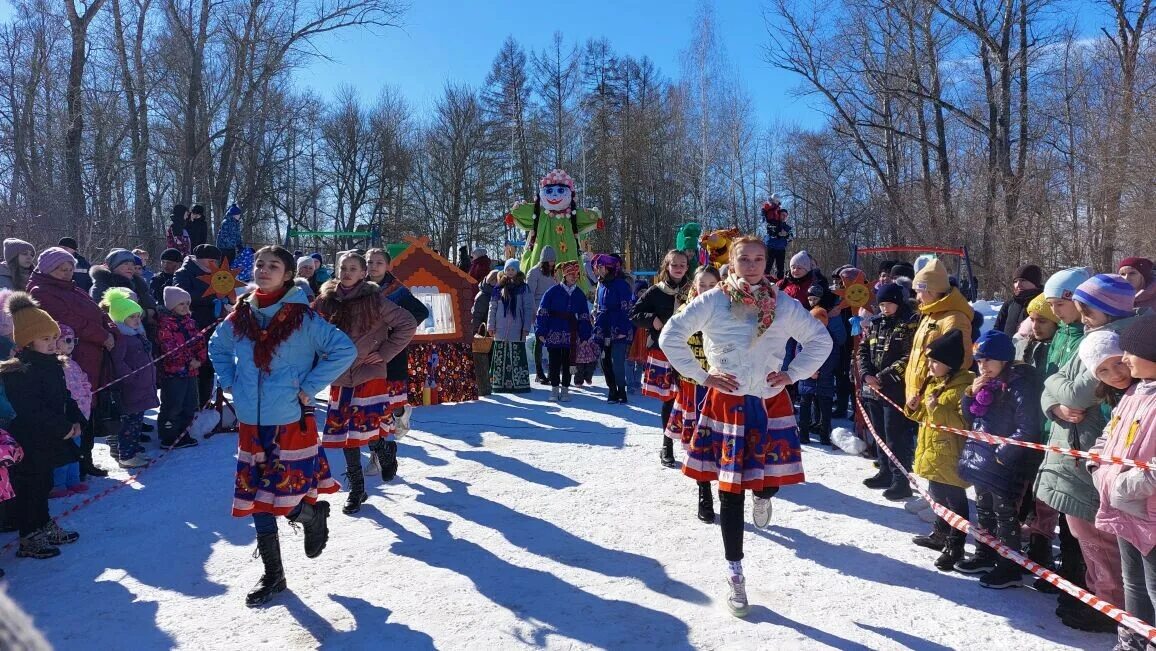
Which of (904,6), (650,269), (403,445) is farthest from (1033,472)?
(650,269)

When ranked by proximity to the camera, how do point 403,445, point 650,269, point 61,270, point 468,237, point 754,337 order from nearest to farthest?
point 754,337 → point 61,270 → point 403,445 → point 650,269 → point 468,237

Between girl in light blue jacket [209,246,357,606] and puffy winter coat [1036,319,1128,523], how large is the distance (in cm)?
354

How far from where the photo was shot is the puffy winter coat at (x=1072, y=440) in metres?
3.15

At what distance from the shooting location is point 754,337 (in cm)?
354

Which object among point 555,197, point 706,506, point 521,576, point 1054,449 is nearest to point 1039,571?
point 1054,449

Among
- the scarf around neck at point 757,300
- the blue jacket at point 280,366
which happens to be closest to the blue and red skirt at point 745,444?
the scarf around neck at point 757,300

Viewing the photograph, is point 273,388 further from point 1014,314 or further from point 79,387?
point 1014,314

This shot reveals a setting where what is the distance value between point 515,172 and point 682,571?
1206 inches

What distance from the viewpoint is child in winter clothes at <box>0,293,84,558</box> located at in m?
4.23

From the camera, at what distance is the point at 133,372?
6.14 meters

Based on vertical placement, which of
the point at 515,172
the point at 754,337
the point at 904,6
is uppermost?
the point at 904,6

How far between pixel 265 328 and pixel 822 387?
516 cm

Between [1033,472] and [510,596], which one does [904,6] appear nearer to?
[1033,472]

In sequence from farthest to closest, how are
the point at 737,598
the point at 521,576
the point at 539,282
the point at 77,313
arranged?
the point at 539,282 < the point at 77,313 < the point at 521,576 < the point at 737,598
